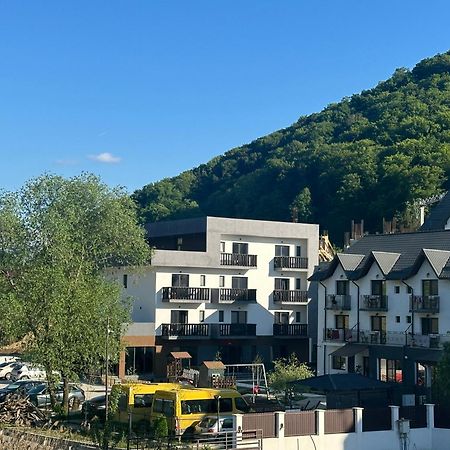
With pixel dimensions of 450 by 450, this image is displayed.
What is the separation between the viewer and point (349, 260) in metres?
43.7

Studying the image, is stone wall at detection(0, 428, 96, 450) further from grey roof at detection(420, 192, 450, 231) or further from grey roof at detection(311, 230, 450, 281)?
grey roof at detection(420, 192, 450, 231)

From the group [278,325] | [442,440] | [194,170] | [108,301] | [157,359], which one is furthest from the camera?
[194,170]

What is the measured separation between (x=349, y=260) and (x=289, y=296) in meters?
8.71

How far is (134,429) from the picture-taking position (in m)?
26.4

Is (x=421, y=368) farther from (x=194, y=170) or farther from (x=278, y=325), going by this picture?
(x=194, y=170)

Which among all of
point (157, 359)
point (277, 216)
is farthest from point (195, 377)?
point (277, 216)

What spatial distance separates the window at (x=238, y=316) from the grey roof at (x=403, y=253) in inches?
277

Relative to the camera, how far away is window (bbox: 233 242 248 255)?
166ft

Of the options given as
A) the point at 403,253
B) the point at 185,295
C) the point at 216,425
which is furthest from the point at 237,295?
the point at 216,425

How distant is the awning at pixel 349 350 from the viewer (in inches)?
1626

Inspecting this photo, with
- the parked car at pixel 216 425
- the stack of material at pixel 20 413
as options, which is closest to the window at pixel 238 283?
the stack of material at pixel 20 413

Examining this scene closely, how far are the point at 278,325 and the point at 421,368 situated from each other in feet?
46.8

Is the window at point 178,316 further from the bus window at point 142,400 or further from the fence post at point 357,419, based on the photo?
the fence post at point 357,419

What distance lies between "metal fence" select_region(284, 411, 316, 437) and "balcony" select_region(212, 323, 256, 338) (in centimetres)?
2286
